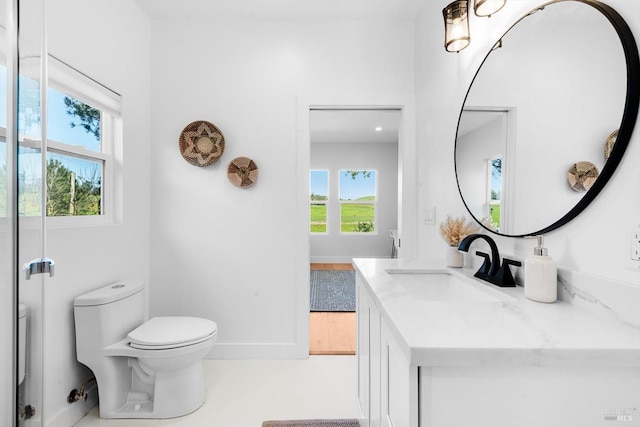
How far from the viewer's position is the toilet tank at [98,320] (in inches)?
66.1

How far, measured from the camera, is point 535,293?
98 cm

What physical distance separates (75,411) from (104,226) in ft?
3.31

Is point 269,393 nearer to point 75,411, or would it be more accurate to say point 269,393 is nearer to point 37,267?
point 75,411

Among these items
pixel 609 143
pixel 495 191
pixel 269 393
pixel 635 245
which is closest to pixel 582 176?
pixel 609 143

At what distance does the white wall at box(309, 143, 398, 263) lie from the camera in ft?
21.3

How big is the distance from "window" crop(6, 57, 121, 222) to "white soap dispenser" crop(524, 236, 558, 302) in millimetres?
2109

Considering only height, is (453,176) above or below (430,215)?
above

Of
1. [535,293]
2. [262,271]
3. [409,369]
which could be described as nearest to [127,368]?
[262,271]

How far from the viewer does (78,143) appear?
6.14 feet

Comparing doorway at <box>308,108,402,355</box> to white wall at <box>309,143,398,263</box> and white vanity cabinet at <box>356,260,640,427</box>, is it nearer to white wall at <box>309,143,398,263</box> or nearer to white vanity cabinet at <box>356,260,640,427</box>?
white wall at <box>309,143,398,263</box>

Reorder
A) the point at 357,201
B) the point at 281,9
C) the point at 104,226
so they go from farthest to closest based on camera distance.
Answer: the point at 357,201
the point at 281,9
the point at 104,226

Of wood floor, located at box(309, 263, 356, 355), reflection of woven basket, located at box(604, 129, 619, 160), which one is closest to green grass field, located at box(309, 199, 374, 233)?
wood floor, located at box(309, 263, 356, 355)

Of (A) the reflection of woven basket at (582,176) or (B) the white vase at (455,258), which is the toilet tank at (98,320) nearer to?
(B) the white vase at (455,258)

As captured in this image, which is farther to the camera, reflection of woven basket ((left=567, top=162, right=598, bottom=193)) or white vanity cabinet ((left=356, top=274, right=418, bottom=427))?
reflection of woven basket ((left=567, top=162, right=598, bottom=193))
